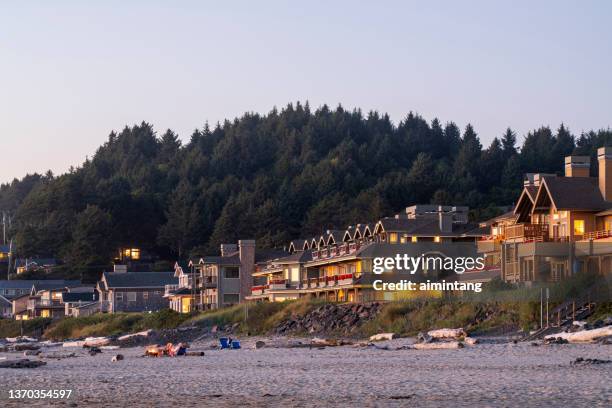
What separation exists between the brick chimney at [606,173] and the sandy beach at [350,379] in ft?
63.6

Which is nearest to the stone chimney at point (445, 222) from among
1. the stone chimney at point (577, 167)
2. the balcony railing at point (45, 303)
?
the stone chimney at point (577, 167)

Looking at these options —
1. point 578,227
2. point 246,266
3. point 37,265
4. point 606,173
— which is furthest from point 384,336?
point 37,265

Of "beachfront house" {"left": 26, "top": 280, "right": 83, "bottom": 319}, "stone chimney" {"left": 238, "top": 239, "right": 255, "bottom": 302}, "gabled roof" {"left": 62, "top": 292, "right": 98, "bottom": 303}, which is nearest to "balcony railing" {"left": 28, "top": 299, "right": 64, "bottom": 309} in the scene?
"beachfront house" {"left": 26, "top": 280, "right": 83, "bottom": 319}

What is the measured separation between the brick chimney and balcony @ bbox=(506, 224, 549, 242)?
364 cm

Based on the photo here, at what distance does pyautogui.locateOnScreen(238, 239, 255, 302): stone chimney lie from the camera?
10294 centimetres

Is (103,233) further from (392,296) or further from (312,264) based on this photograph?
(392,296)

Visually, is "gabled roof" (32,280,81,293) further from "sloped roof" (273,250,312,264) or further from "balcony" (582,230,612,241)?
"balcony" (582,230,612,241)

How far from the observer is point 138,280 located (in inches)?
4749

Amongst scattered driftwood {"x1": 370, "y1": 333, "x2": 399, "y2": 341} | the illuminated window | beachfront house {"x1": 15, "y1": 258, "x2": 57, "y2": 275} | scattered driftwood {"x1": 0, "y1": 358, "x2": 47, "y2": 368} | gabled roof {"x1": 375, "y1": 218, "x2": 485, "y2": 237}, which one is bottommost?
scattered driftwood {"x1": 0, "y1": 358, "x2": 47, "y2": 368}

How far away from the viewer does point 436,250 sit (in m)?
76.4

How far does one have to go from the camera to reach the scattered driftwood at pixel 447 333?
158ft

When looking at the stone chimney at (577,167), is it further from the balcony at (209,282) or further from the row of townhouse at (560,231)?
the balcony at (209,282)

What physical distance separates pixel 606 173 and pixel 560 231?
4.05 m

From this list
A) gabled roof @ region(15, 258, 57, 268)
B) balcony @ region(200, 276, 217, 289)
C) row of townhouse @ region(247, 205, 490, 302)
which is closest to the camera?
row of townhouse @ region(247, 205, 490, 302)
